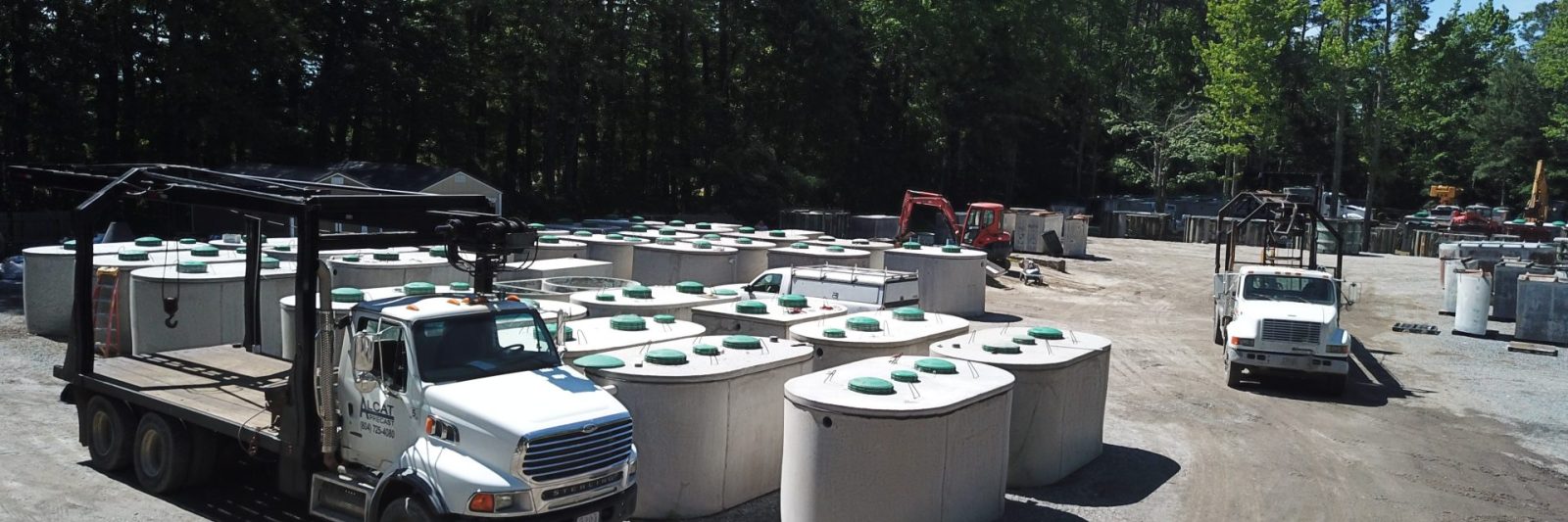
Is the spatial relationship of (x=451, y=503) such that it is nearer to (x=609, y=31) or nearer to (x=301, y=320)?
(x=301, y=320)

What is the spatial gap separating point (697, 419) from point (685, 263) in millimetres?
13271

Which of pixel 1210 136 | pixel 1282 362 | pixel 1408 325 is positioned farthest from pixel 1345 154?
pixel 1282 362

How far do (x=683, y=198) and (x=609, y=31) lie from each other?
434 inches

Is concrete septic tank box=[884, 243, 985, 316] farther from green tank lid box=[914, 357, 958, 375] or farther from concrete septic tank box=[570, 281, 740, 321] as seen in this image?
green tank lid box=[914, 357, 958, 375]

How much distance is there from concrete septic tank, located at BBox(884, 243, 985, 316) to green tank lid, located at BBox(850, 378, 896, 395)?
16407mm

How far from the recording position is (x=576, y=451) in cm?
875

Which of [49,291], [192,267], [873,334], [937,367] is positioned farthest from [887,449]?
[49,291]

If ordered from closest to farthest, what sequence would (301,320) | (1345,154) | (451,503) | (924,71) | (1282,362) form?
1. (451,503)
2. (301,320)
3. (1282,362)
4. (924,71)
5. (1345,154)

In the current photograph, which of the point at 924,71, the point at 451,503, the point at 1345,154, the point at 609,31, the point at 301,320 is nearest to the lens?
the point at 451,503

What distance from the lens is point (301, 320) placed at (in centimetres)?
937

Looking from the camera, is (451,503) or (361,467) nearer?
(451,503)

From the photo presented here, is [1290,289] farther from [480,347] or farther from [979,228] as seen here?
[979,228]

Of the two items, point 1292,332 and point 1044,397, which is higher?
point 1292,332

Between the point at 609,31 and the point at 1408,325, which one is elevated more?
the point at 609,31
